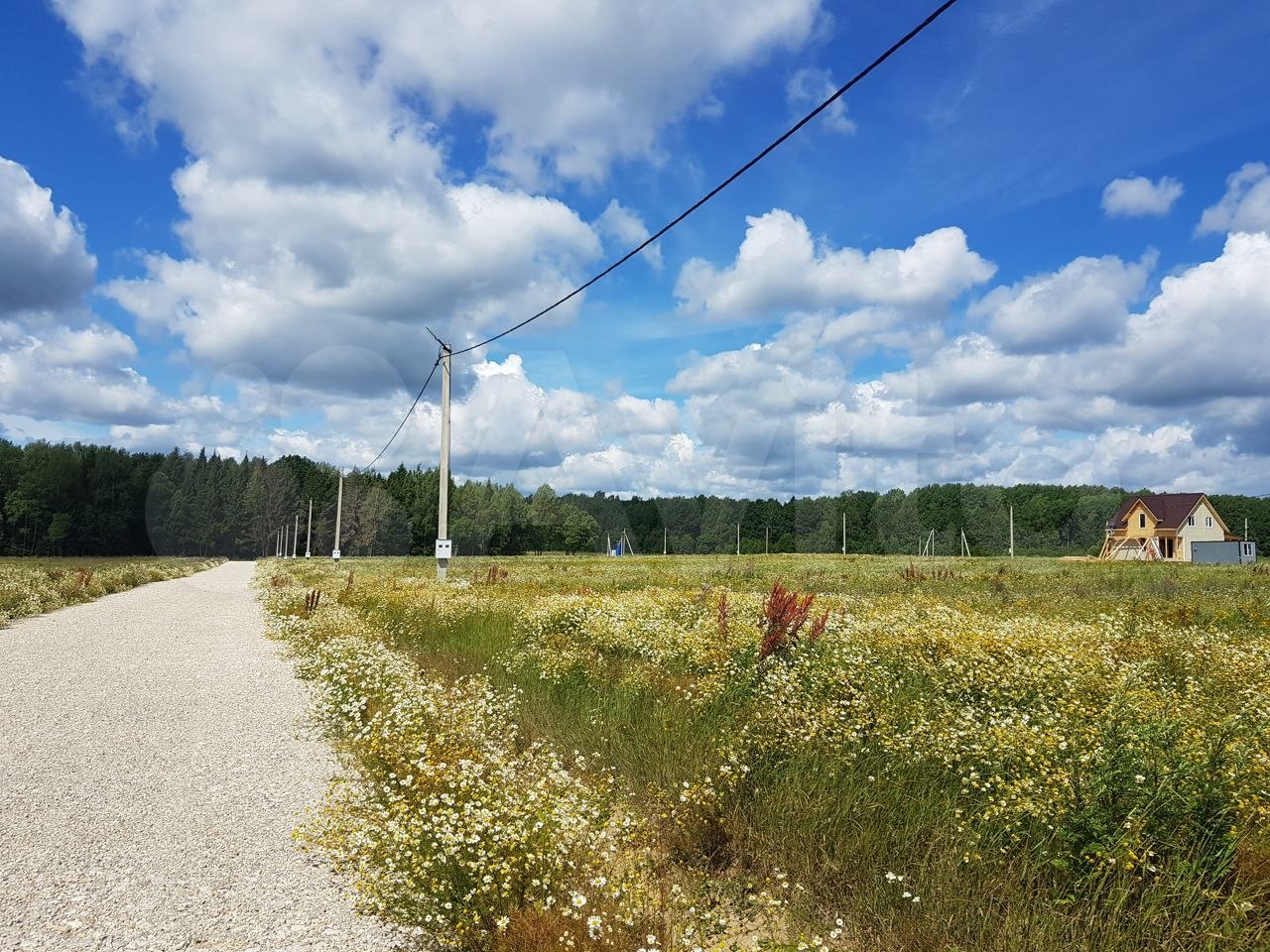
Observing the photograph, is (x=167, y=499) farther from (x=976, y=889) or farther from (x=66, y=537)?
(x=976, y=889)

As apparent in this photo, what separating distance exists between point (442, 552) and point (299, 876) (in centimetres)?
1771

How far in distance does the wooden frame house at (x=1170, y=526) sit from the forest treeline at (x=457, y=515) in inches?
649

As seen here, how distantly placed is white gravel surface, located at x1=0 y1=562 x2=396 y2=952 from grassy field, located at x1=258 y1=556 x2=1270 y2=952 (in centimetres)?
37

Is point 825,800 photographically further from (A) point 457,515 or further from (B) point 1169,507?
(A) point 457,515

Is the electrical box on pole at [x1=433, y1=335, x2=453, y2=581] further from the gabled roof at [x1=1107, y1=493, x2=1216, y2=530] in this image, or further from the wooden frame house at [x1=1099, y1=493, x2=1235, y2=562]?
the gabled roof at [x1=1107, y1=493, x2=1216, y2=530]

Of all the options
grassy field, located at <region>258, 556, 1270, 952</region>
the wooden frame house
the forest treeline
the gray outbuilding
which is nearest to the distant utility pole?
grassy field, located at <region>258, 556, 1270, 952</region>

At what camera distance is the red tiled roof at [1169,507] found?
65.9m

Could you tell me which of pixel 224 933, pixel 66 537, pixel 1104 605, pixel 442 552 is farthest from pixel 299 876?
pixel 66 537

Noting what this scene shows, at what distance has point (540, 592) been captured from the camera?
20812 millimetres

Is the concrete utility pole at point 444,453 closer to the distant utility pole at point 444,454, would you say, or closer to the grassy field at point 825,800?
the distant utility pole at point 444,454

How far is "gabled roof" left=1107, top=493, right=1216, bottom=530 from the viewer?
65938mm

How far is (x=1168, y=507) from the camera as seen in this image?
6756cm

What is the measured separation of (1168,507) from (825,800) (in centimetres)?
7943

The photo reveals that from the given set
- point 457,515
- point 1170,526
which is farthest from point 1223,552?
point 457,515
